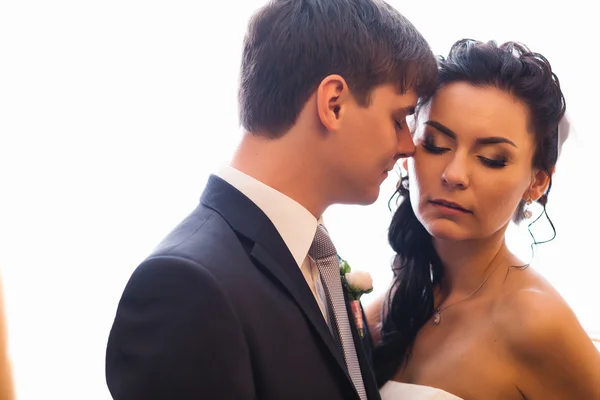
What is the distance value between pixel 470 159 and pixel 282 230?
49 centimetres

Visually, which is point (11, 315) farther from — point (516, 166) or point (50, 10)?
point (516, 166)

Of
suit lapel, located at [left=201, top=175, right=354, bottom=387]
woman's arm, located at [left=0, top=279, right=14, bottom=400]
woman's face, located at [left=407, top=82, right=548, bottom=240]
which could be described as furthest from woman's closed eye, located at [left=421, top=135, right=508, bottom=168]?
woman's arm, located at [left=0, top=279, right=14, bottom=400]

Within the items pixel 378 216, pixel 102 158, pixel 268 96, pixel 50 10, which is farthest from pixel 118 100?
pixel 268 96

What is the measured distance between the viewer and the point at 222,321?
1.04 m

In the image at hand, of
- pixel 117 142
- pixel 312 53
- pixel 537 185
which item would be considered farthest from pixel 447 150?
pixel 117 142

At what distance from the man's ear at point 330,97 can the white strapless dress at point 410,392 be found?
734 mm

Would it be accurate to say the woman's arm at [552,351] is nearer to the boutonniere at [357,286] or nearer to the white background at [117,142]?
the boutonniere at [357,286]

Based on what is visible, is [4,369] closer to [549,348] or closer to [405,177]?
[405,177]

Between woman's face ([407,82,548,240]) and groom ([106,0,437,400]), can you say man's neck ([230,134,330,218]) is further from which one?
woman's face ([407,82,548,240])

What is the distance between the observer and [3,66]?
2375 mm

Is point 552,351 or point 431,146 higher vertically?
point 431,146

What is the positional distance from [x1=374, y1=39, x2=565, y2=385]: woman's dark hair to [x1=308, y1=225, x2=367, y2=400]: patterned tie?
0.40 meters

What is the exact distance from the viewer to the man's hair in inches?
50.4

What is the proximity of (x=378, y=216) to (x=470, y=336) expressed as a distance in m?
1.11
